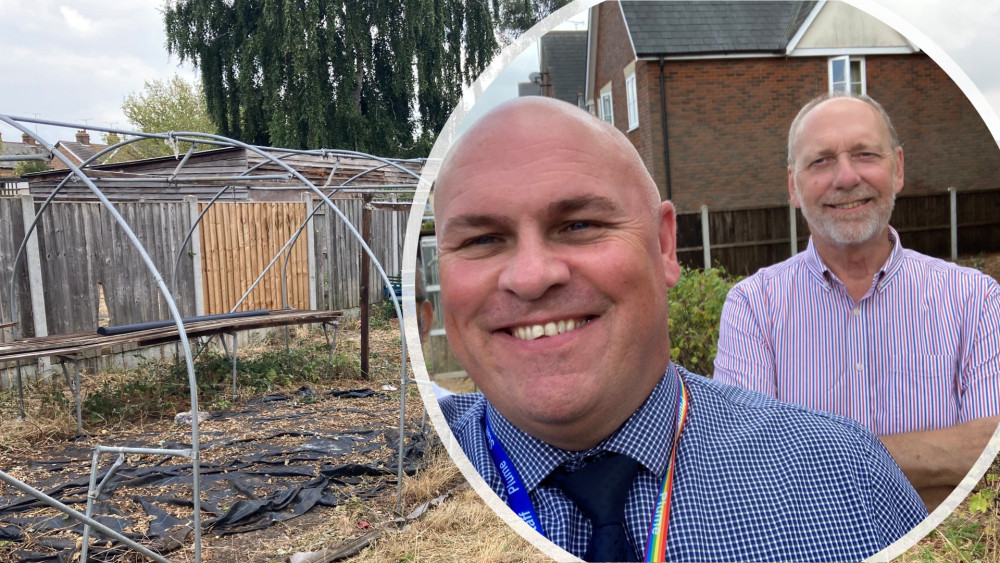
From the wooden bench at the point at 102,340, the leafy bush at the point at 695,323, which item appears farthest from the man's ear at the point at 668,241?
the wooden bench at the point at 102,340

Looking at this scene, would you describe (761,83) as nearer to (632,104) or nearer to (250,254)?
(632,104)

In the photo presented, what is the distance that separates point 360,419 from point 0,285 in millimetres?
4387

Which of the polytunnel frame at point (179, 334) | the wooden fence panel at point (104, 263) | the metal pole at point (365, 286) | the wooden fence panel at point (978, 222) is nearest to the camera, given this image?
the wooden fence panel at point (978, 222)

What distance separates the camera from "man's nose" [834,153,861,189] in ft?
2.30

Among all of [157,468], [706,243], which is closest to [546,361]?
[706,243]

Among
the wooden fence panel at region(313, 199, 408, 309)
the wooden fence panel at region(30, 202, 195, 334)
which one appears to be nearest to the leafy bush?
the wooden fence panel at region(30, 202, 195, 334)

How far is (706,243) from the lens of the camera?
888 mm

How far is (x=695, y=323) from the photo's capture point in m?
1.50

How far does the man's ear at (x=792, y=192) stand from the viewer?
0.74 meters

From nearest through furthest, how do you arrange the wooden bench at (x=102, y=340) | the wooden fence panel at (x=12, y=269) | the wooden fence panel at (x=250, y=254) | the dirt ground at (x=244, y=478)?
1. the dirt ground at (x=244, y=478)
2. the wooden bench at (x=102, y=340)
3. the wooden fence panel at (x=12, y=269)
4. the wooden fence panel at (x=250, y=254)

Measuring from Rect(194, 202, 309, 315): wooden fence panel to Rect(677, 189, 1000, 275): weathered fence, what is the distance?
439 inches

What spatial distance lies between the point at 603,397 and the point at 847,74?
36cm

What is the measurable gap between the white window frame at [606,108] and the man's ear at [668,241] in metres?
0.09

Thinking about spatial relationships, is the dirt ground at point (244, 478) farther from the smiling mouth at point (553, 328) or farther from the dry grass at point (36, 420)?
the smiling mouth at point (553, 328)
